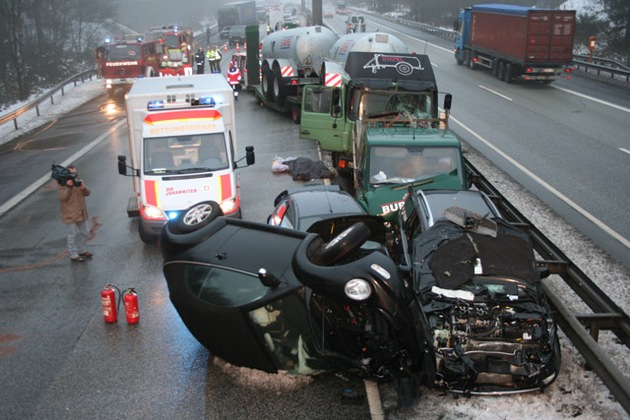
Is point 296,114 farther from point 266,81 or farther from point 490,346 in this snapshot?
point 490,346

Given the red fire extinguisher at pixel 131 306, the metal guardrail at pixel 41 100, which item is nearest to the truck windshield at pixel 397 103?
the red fire extinguisher at pixel 131 306

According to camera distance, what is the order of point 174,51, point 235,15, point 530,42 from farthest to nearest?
point 235,15, point 174,51, point 530,42

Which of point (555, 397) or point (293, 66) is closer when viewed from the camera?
point (555, 397)

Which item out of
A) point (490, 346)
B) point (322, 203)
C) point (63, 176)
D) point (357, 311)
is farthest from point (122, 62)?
point (490, 346)

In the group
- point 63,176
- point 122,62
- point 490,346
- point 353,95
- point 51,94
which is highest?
point 353,95

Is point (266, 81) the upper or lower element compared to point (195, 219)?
lower

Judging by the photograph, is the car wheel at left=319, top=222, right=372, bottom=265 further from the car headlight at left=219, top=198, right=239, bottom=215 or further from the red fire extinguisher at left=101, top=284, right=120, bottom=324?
the car headlight at left=219, top=198, right=239, bottom=215

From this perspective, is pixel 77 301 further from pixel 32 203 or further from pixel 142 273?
pixel 32 203

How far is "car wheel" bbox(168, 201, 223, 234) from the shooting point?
8.05 meters

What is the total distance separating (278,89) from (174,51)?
54.2ft

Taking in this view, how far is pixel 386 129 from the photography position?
44.9ft

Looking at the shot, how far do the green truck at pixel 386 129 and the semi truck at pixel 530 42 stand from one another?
57.0 ft

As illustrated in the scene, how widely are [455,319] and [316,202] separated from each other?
4107 millimetres

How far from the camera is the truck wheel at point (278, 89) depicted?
86.4 ft
